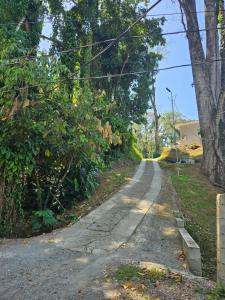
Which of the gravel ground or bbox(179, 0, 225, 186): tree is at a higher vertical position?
bbox(179, 0, 225, 186): tree

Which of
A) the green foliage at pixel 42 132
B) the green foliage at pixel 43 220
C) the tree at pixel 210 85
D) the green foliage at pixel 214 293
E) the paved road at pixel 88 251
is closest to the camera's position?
the green foliage at pixel 214 293

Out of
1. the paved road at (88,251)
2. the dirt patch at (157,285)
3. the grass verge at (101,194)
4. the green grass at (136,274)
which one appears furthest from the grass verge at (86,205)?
the dirt patch at (157,285)

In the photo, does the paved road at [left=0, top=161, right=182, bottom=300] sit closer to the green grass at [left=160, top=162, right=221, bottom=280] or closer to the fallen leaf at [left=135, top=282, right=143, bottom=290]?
the fallen leaf at [left=135, top=282, right=143, bottom=290]

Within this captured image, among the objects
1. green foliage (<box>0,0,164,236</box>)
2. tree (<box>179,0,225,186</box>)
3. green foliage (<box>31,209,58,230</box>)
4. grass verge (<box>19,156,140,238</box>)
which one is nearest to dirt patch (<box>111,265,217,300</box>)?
green foliage (<box>0,0,164,236</box>)

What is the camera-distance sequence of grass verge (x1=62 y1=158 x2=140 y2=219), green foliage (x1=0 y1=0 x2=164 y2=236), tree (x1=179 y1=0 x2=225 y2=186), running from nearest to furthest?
green foliage (x1=0 y1=0 x2=164 y2=236) → grass verge (x1=62 y1=158 x2=140 y2=219) → tree (x1=179 y1=0 x2=225 y2=186)

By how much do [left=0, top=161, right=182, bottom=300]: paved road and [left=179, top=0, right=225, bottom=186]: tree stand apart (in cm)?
561

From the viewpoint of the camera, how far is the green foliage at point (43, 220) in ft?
26.7

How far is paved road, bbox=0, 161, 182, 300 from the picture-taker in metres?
4.53

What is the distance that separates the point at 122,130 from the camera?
20.8 metres

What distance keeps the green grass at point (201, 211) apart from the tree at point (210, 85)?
1146 millimetres

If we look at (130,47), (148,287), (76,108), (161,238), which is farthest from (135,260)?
(130,47)

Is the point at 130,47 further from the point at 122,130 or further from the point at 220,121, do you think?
the point at 220,121

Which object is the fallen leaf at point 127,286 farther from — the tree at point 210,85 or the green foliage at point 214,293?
the tree at point 210,85

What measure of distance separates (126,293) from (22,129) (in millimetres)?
4330
